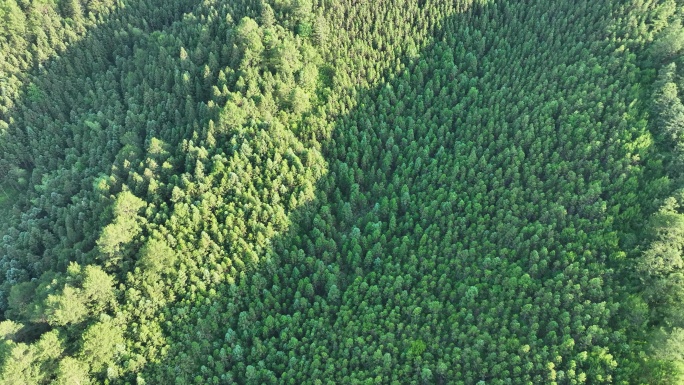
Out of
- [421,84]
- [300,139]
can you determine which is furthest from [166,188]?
[421,84]

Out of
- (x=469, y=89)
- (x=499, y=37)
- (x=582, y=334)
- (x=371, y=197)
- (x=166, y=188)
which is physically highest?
(x=499, y=37)

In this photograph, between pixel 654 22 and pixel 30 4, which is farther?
pixel 30 4

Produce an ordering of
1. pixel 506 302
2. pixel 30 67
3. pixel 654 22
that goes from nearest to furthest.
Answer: pixel 506 302 → pixel 654 22 → pixel 30 67

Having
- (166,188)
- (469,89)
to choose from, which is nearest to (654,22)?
(469,89)

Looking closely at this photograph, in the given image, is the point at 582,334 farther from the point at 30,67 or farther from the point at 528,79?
the point at 30,67

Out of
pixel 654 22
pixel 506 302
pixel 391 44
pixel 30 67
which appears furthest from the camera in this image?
pixel 30 67

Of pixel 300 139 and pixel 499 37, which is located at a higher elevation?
pixel 499 37

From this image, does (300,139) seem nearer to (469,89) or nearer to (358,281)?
(358,281)
